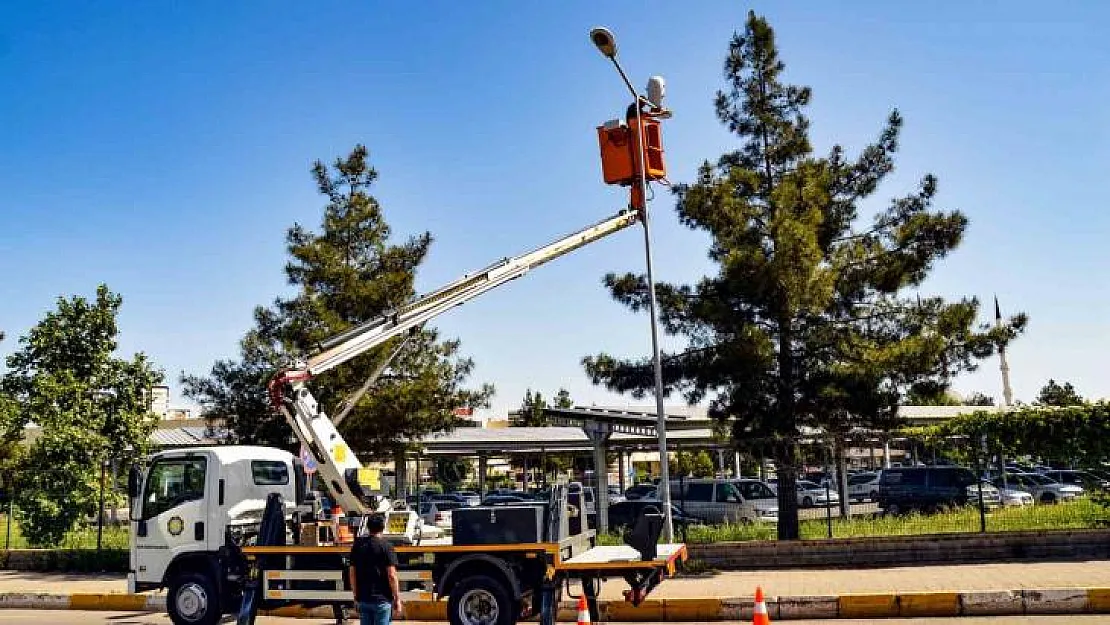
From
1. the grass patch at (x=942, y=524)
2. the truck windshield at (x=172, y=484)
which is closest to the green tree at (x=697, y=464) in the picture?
the grass patch at (x=942, y=524)

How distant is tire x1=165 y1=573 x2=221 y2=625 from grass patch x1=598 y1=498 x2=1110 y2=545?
8130 mm

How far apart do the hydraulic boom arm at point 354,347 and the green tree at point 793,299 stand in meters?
3.69

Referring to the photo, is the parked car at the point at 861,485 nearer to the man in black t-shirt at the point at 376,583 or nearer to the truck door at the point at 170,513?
the truck door at the point at 170,513

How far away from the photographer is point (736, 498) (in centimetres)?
2711

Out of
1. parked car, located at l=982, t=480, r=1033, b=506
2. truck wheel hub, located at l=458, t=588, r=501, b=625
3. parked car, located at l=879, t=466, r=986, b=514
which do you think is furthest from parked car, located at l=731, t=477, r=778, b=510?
truck wheel hub, located at l=458, t=588, r=501, b=625

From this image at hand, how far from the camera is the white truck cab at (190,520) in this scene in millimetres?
12758

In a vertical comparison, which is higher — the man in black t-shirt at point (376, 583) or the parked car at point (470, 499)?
the parked car at point (470, 499)

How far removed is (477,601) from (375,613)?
2158 millimetres

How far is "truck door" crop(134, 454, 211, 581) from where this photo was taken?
42.7ft

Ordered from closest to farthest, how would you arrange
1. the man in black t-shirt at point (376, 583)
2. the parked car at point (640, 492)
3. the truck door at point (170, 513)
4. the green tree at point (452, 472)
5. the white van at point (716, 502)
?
the man in black t-shirt at point (376, 583) < the truck door at point (170, 513) < the white van at point (716, 502) < the parked car at point (640, 492) < the green tree at point (452, 472)

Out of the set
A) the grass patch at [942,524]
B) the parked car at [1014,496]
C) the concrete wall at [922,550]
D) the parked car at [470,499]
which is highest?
the parked car at [470,499]

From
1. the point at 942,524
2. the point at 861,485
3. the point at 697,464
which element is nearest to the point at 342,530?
the point at 942,524

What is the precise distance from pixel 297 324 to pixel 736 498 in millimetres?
13664

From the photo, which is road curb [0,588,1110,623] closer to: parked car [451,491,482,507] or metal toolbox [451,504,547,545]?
metal toolbox [451,504,547,545]
